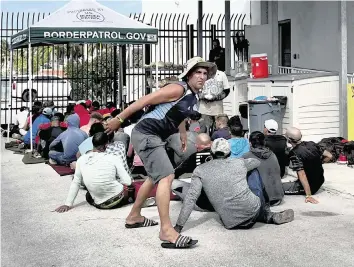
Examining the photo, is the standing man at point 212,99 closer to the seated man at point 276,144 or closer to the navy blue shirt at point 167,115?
the seated man at point 276,144

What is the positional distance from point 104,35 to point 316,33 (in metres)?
5.48

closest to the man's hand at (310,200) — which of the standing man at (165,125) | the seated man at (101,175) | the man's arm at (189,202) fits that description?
the man's arm at (189,202)

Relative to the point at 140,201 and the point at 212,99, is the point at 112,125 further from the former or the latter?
the point at 212,99

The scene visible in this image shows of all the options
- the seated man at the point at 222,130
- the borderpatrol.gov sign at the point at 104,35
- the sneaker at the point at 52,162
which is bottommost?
the sneaker at the point at 52,162

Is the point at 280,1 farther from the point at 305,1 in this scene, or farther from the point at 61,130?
the point at 61,130

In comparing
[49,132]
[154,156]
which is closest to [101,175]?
Answer: [154,156]

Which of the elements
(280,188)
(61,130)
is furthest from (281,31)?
(280,188)

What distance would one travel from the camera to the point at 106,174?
23.8ft

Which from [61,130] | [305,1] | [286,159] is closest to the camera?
[286,159]

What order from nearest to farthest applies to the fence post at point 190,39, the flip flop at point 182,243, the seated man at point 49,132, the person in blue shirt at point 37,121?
the flip flop at point 182,243
the seated man at point 49,132
the person in blue shirt at point 37,121
the fence post at point 190,39

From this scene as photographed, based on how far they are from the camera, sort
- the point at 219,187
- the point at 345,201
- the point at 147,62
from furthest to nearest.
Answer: the point at 147,62, the point at 345,201, the point at 219,187

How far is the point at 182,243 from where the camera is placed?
18.8 ft

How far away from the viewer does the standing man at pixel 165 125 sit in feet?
19.2

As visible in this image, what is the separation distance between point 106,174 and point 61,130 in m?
4.82
